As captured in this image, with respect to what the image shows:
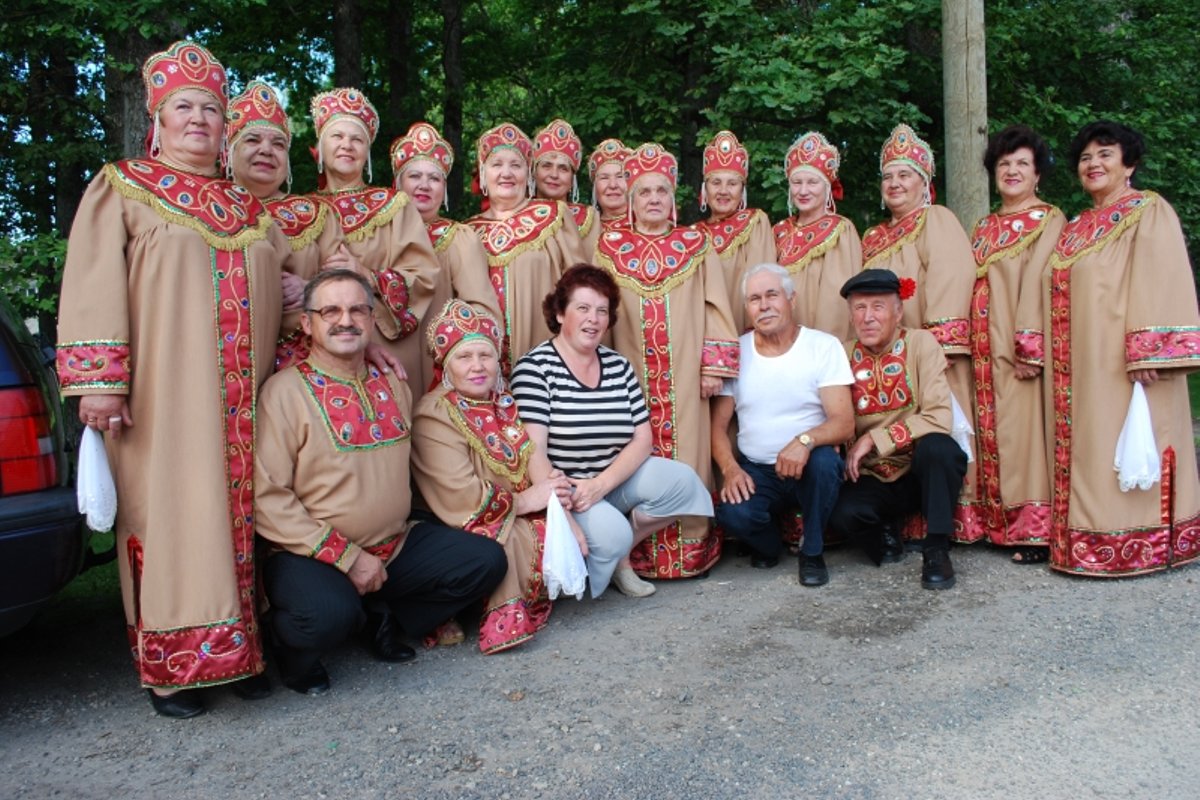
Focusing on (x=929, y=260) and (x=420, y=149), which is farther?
(x=929, y=260)

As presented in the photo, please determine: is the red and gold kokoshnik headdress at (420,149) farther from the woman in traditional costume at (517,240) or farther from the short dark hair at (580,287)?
the short dark hair at (580,287)

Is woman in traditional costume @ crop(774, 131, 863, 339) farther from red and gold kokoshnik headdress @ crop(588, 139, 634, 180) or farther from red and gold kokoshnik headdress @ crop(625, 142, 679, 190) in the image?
red and gold kokoshnik headdress @ crop(588, 139, 634, 180)

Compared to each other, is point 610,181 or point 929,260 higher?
point 610,181

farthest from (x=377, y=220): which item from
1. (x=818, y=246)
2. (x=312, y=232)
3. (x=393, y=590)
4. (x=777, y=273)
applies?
(x=818, y=246)

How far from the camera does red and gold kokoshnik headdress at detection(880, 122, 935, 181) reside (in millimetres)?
5406

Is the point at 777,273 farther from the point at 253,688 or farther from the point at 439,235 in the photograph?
the point at 253,688

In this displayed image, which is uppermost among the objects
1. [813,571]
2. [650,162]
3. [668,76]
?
[668,76]

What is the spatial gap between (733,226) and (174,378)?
10.4 feet

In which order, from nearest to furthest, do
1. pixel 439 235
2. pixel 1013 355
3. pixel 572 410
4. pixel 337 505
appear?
pixel 337 505, pixel 572 410, pixel 439 235, pixel 1013 355

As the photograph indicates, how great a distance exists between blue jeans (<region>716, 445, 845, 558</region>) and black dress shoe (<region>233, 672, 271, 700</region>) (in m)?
2.30

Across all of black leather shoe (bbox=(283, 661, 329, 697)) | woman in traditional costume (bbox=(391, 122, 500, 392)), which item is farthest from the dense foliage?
black leather shoe (bbox=(283, 661, 329, 697))

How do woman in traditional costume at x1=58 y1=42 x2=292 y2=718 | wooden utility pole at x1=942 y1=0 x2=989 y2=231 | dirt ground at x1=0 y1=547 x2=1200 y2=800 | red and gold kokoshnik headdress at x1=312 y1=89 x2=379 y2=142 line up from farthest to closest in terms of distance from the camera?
wooden utility pole at x1=942 y1=0 x2=989 y2=231
red and gold kokoshnik headdress at x1=312 y1=89 x2=379 y2=142
woman in traditional costume at x1=58 y1=42 x2=292 y2=718
dirt ground at x1=0 y1=547 x2=1200 y2=800

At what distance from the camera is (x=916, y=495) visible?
200 inches

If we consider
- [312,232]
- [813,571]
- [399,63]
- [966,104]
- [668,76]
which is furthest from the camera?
[399,63]
